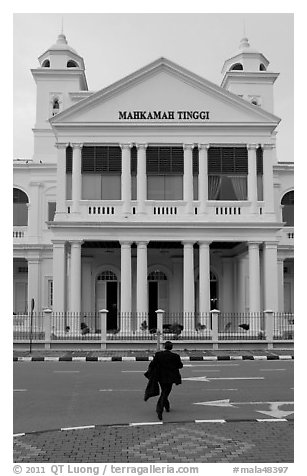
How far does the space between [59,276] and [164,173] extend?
6.48 metres

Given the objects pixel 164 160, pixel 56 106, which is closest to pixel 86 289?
pixel 164 160

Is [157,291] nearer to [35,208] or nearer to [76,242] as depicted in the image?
[76,242]

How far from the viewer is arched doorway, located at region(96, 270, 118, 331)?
101 ft

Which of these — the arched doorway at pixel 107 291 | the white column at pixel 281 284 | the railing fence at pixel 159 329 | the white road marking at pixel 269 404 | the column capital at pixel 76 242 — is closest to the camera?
the white road marking at pixel 269 404

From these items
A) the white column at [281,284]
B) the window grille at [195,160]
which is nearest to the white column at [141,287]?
the window grille at [195,160]

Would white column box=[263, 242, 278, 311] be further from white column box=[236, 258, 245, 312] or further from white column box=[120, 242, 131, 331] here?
white column box=[120, 242, 131, 331]

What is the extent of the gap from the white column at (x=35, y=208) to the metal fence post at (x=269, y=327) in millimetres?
14813

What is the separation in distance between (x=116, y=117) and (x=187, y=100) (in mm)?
3150

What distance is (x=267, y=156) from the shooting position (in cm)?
2817

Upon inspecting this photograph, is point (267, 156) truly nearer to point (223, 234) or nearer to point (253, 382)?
point (223, 234)

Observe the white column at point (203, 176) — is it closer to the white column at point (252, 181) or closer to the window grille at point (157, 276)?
the white column at point (252, 181)

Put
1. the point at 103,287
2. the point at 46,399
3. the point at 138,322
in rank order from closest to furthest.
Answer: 1. the point at 46,399
2. the point at 138,322
3. the point at 103,287

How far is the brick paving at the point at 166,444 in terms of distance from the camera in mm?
7820
